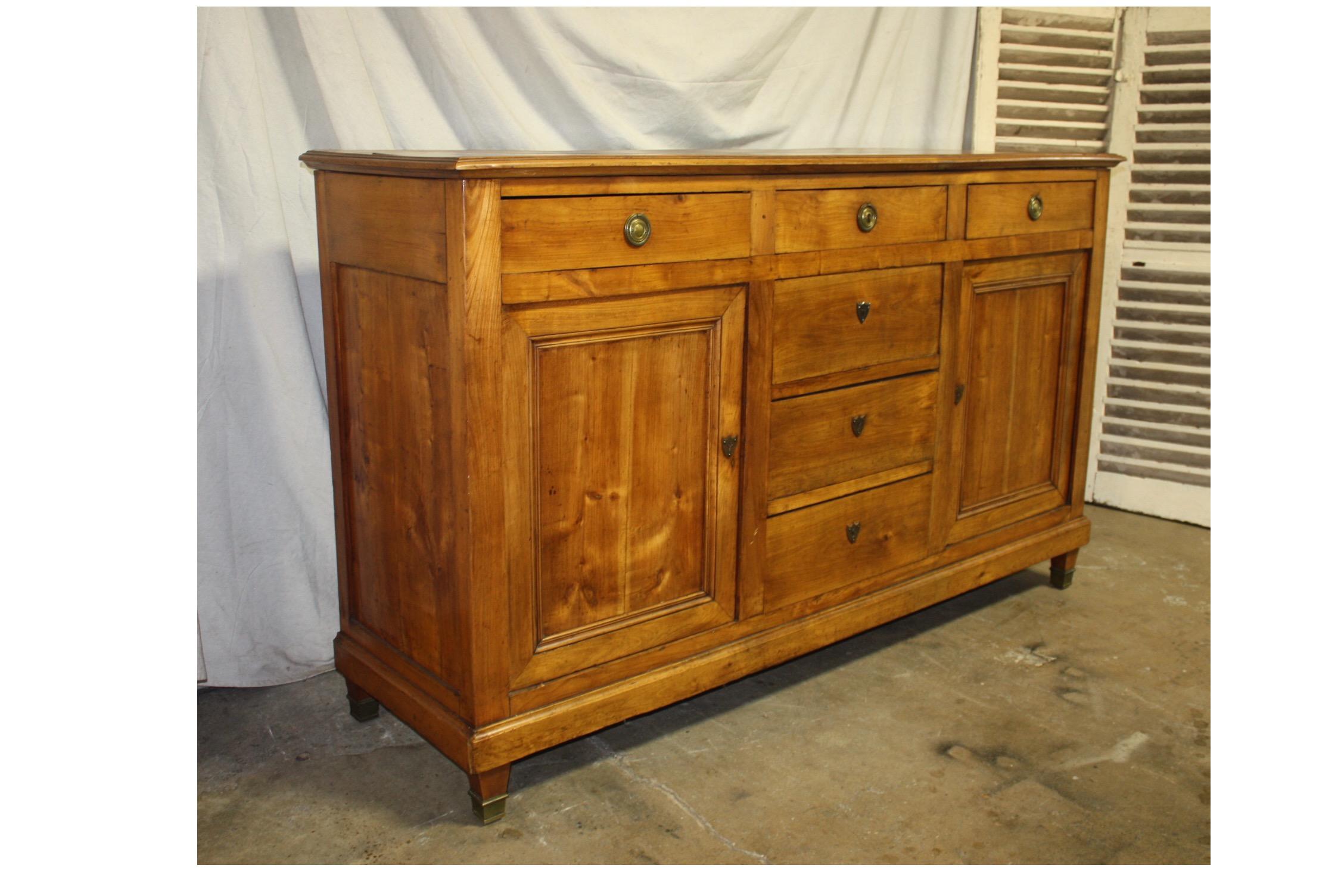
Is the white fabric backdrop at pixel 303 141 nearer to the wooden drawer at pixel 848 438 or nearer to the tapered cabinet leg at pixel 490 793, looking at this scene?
the tapered cabinet leg at pixel 490 793

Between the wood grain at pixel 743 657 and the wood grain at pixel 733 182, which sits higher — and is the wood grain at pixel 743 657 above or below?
below

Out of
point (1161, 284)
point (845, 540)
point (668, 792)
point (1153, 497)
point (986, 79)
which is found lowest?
point (668, 792)

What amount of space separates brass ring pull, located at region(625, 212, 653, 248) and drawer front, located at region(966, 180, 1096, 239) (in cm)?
86

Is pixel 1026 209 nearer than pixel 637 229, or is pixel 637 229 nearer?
pixel 637 229

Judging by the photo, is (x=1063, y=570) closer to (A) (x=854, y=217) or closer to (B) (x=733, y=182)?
(A) (x=854, y=217)

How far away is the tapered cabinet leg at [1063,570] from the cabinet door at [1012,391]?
159 mm

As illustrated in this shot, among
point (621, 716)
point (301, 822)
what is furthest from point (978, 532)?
point (301, 822)

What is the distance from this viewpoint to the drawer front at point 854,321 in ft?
7.15

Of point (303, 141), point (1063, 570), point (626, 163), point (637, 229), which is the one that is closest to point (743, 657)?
point (637, 229)

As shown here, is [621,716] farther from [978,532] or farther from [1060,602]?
[1060,602]

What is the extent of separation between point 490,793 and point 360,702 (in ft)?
1.53

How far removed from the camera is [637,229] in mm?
1882

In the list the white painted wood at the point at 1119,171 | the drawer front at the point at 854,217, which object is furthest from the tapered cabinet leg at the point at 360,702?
the white painted wood at the point at 1119,171

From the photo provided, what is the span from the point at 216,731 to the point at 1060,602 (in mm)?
1977
